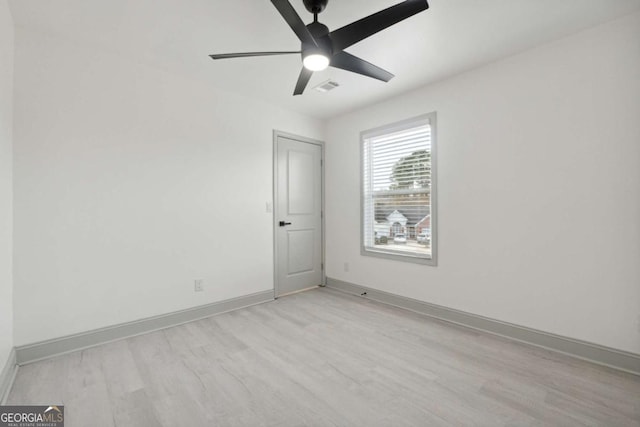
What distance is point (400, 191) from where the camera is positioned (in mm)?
3689

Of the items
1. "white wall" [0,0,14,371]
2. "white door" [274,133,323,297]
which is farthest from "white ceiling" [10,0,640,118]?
"white door" [274,133,323,297]

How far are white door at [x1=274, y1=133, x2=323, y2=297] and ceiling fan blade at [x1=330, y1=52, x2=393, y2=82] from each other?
195 cm

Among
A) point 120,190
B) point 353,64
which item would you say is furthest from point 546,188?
point 120,190

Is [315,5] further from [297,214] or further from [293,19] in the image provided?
[297,214]

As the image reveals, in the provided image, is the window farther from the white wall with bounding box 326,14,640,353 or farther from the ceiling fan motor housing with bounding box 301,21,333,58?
the ceiling fan motor housing with bounding box 301,21,333,58

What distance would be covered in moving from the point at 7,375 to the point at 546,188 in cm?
436

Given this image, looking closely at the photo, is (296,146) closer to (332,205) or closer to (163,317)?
(332,205)

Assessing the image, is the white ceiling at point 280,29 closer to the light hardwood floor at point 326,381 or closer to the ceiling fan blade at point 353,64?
the ceiling fan blade at point 353,64

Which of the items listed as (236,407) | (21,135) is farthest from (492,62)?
(21,135)

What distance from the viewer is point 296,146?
168 inches

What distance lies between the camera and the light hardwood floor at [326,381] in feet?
5.54

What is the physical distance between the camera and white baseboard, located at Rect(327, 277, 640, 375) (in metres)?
2.18

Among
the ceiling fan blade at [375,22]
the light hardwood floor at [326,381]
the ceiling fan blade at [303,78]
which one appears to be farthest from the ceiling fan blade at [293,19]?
the light hardwood floor at [326,381]

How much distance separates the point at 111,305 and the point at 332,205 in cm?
299
